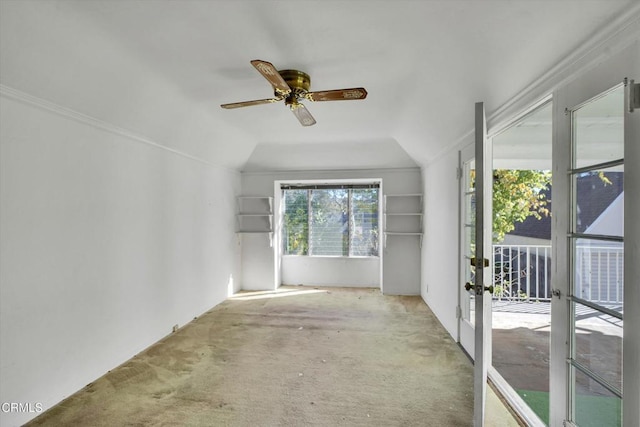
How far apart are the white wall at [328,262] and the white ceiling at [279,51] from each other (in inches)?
79.3

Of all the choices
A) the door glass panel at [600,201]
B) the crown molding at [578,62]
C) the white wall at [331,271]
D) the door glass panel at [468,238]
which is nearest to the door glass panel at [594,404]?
the door glass panel at [600,201]

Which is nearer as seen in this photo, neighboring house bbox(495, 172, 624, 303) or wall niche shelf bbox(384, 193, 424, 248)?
neighboring house bbox(495, 172, 624, 303)

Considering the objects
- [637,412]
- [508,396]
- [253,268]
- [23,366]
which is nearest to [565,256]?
[637,412]

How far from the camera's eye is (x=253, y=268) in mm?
5391

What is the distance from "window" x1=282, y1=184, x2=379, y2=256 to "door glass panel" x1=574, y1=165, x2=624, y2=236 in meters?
4.14

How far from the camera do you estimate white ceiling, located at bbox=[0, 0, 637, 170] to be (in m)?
1.53

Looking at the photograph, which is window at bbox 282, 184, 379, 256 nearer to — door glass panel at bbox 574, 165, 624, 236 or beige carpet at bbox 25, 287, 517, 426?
beige carpet at bbox 25, 287, 517, 426

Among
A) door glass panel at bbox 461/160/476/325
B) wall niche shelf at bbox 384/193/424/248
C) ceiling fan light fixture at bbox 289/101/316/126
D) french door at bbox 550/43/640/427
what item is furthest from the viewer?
wall niche shelf at bbox 384/193/424/248

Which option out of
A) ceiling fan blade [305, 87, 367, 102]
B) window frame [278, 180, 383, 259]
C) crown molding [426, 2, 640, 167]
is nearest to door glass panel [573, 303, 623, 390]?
crown molding [426, 2, 640, 167]

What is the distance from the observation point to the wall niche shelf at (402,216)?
498 cm

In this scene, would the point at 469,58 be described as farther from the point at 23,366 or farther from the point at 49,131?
the point at 23,366

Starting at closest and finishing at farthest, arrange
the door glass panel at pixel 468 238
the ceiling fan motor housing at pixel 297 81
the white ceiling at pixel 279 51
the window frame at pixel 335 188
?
1. the white ceiling at pixel 279 51
2. the ceiling fan motor housing at pixel 297 81
3. the door glass panel at pixel 468 238
4. the window frame at pixel 335 188

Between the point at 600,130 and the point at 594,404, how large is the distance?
1.30m

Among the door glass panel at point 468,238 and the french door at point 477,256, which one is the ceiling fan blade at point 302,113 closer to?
the french door at point 477,256
